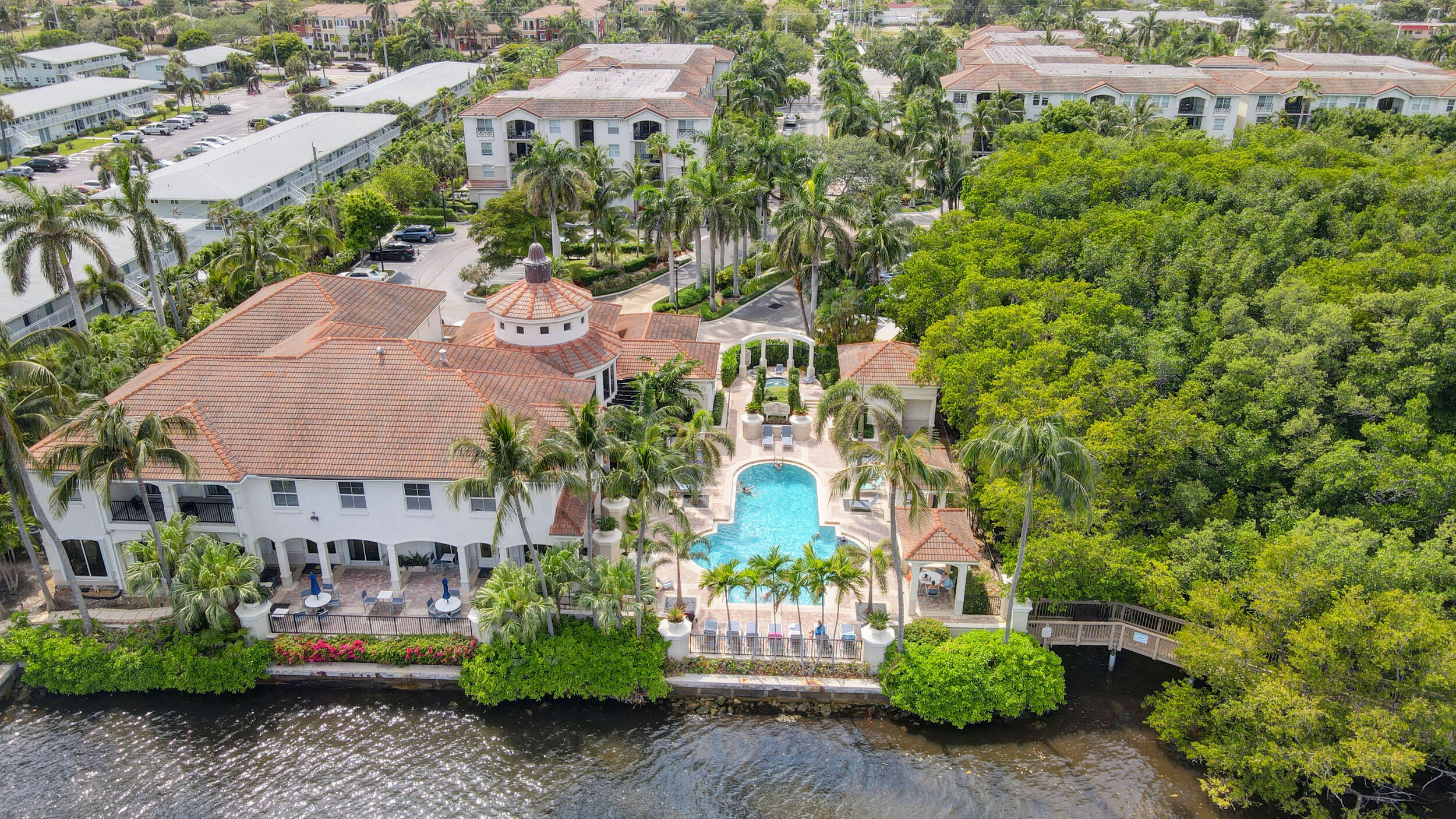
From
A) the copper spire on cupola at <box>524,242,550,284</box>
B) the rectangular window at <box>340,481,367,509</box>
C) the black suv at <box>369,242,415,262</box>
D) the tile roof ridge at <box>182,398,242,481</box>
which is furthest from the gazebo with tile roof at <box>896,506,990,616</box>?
the black suv at <box>369,242,415,262</box>

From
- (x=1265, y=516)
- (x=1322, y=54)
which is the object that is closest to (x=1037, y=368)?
(x=1265, y=516)

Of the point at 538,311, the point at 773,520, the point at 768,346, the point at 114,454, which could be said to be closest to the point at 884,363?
the point at 768,346

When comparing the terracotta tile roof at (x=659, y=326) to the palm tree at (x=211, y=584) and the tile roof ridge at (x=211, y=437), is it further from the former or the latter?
the palm tree at (x=211, y=584)

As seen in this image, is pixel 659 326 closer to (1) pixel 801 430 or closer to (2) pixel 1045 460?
(1) pixel 801 430

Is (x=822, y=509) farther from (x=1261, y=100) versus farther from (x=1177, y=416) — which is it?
(x=1261, y=100)

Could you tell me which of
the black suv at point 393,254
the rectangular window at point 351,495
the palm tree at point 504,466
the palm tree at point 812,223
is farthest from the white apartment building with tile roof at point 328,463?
the black suv at point 393,254

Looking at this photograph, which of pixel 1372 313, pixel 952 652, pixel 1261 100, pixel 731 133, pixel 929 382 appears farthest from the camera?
pixel 1261 100
